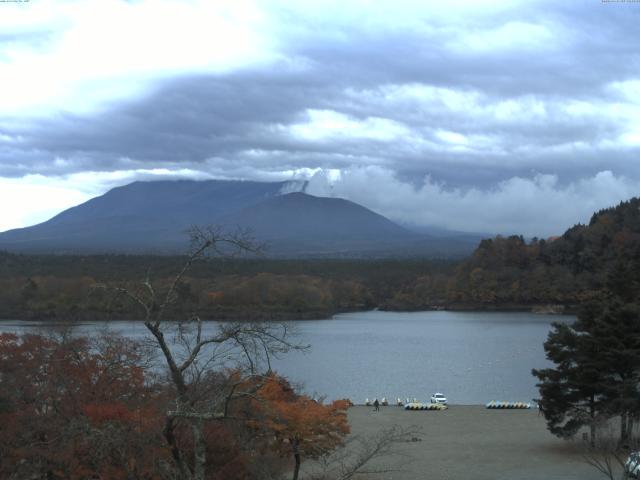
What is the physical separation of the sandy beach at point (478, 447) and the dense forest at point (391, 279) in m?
48.4

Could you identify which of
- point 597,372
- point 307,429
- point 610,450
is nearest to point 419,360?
point 597,372

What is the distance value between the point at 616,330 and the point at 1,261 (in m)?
96.4

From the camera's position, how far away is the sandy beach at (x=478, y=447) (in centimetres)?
1864

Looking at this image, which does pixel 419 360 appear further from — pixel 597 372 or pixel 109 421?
pixel 109 421

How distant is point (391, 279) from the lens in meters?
115

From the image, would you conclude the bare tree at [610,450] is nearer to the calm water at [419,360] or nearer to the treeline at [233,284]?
the calm water at [419,360]

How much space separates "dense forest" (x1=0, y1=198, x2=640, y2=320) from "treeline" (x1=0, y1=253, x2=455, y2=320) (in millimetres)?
140

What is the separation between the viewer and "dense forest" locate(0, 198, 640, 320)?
81.7 metres

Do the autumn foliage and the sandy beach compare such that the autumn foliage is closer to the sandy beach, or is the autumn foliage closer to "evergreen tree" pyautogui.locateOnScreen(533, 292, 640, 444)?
the sandy beach

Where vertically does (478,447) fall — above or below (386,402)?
above

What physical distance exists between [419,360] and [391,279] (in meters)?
66.5

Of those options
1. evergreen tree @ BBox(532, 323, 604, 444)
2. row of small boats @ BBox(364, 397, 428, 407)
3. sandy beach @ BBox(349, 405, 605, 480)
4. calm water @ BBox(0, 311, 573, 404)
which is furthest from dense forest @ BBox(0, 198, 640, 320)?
evergreen tree @ BBox(532, 323, 604, 444)

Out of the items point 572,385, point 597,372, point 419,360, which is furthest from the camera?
point 419,360

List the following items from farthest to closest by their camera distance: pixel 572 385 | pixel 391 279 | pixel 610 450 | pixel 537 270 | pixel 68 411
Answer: pixel 391 279
pixel 537 270
pixel 572 385
pixel 610 450
pixel 68 411
